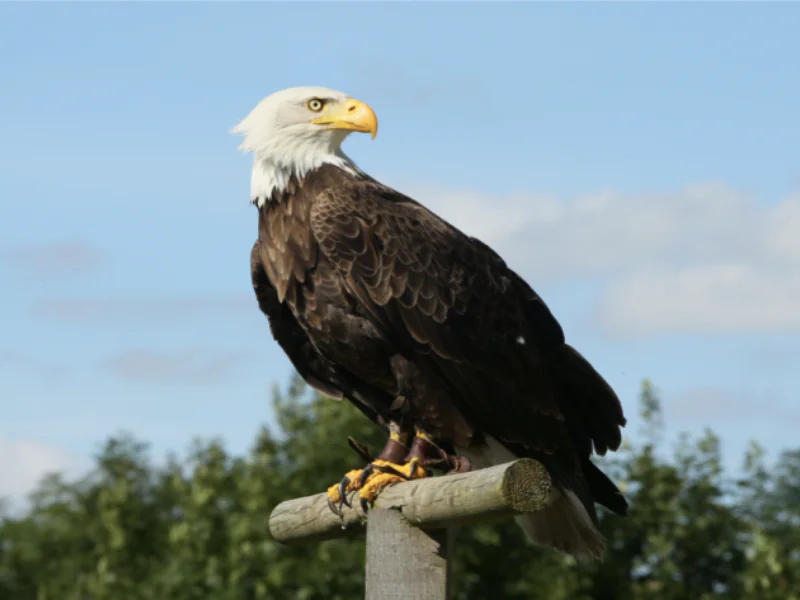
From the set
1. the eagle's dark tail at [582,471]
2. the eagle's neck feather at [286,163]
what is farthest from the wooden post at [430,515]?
the eagle's neck feather at [286,163]

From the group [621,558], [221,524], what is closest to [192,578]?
[221,524]

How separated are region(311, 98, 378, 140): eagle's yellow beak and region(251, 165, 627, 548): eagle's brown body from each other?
0.78 ft

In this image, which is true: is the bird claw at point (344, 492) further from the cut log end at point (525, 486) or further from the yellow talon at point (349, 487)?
the cut log end at point (525, 486)

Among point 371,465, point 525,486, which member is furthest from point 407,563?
point 525,486

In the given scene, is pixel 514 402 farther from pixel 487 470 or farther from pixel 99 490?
pixel 99 490

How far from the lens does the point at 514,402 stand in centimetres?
602

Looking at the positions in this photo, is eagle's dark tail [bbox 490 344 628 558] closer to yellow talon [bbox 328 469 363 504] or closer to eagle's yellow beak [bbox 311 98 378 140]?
yellow talon [bbox 328 469 363 504]

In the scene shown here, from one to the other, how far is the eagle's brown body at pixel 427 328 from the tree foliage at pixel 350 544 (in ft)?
21.1

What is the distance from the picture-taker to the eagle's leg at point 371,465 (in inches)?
233

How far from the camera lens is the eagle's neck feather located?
6.27 m

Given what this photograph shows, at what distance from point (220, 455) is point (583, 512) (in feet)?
29.4

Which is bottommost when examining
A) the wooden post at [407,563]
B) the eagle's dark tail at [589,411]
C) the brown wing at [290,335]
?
the wooden post at [407,563]

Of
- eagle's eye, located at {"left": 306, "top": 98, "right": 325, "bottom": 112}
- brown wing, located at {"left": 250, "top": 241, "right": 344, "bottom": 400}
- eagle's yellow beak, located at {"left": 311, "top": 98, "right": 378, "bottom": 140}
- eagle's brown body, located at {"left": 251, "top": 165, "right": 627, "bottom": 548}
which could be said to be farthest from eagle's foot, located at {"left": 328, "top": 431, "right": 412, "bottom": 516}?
eagle's eye, located at {"left": 306, "top": 98, "right": 325, "bottom": 112}

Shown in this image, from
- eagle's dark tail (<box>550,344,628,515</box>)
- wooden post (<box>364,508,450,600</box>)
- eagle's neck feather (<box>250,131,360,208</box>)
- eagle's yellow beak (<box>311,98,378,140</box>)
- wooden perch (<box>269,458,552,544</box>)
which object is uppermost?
eagle's yellow beak (<box>311,98,378,140</box>)
